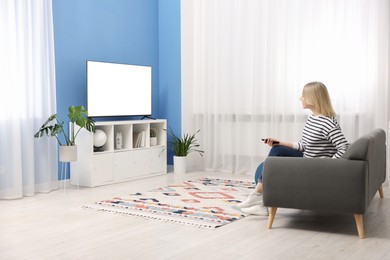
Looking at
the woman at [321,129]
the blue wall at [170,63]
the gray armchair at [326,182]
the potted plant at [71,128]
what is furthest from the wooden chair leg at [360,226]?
the blue wall at [170,63]

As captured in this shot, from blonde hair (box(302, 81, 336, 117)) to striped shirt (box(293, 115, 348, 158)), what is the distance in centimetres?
5

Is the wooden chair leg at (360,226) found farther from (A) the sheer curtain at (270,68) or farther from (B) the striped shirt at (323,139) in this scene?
(A) the sheer curtain at (270,68)

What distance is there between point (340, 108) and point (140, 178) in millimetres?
2390

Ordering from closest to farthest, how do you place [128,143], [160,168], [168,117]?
1. [128,143]
2. [160,168]
3. [168,117]

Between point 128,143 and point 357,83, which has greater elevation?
point 357,83

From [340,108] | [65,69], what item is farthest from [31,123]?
[340,108]

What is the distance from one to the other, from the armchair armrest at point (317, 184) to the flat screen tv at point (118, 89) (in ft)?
8.91

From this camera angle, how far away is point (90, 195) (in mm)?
4805

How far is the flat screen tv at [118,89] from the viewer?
217 inches

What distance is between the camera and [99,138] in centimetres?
536

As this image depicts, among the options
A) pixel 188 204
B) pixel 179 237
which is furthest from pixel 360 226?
pixel 188 204

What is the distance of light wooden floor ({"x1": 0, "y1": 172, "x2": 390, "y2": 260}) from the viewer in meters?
2.90

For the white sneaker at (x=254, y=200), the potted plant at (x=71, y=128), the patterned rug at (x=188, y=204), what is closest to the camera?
the patterned rug at (x=188, y=204)

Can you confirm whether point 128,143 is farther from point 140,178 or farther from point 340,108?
point 340,108
